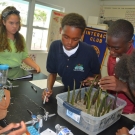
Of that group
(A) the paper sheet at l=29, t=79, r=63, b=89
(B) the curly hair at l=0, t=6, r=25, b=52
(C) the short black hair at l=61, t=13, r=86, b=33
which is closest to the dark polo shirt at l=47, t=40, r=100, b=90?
(A) the paper sheet at l=29, t=79, r=63, b=89

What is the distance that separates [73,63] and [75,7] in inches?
116

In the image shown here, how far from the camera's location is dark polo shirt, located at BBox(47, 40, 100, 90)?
1.41 metres

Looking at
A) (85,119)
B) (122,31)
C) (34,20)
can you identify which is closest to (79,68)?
(122,31)

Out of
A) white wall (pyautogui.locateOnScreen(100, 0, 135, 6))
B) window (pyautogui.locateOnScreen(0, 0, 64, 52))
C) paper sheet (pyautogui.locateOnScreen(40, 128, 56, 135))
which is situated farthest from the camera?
white wall (pyautogui.locateOnScreen(100, 0, 135, 6))

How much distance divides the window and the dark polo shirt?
7.13 ft

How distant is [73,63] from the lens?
1.42 meters

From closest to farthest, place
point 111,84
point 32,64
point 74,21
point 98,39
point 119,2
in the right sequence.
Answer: point 111,84 → point 74,21 → point 32,64 → point 98,39 → point 119,2

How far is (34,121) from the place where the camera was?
Result: 2.74ft

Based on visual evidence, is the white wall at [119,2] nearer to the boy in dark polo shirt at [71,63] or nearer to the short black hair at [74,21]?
the boy in dark polo shirt at [71,63]

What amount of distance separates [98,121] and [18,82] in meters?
0.89

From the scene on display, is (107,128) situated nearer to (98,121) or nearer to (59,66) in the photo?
(98,121)

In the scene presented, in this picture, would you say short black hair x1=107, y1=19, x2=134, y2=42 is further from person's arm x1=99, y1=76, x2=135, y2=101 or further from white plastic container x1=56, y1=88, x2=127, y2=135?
white plastic container x1=56, y1=88, x2=127, y2=135

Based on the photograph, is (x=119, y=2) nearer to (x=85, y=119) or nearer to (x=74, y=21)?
(x=74, y=21)

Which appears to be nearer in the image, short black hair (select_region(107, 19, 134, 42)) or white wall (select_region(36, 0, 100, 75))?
short black hair (select_region(107, 19, 134, 42))
